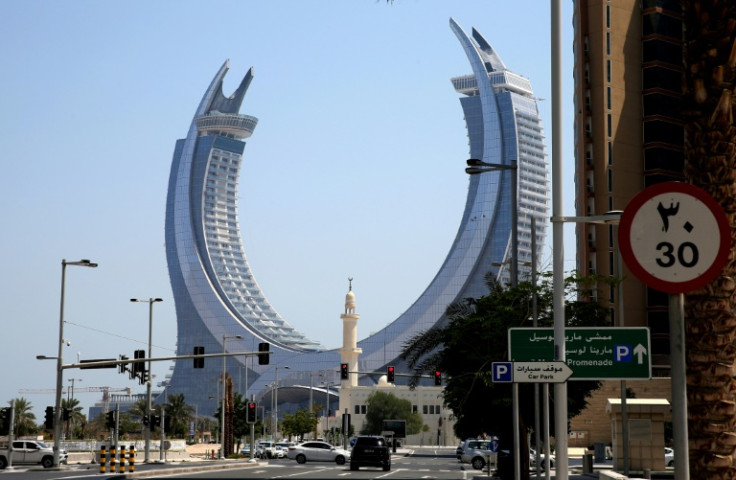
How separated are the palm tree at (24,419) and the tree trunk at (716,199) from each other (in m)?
131

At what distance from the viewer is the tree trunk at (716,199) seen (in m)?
10.9

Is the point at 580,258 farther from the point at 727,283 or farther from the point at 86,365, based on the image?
the point at 727,283

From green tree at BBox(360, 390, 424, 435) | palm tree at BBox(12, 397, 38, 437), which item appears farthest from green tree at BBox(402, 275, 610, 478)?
green tree at BBox(360, 390, 424, 435)

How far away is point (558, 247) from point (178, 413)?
15296 cm

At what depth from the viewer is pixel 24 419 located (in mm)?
141500

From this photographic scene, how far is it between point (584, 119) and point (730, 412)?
346ft

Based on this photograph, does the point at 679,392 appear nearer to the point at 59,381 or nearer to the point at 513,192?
the point at 513,192

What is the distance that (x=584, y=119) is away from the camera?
114 meters

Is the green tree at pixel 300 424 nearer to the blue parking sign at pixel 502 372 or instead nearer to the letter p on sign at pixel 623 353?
the blue parking sign at pixel 502 372

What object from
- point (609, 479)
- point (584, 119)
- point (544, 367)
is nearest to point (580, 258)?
point (584, 119)

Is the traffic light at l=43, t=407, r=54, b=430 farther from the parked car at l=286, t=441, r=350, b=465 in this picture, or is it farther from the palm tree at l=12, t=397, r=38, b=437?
the palm tree at l=12, t=397, r=38, b=437

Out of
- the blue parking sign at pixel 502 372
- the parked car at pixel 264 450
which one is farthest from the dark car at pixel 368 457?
the blue parking sign at pixel 502 372

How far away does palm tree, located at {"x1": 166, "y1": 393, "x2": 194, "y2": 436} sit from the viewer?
16150cm

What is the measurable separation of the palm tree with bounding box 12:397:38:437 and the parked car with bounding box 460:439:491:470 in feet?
250
